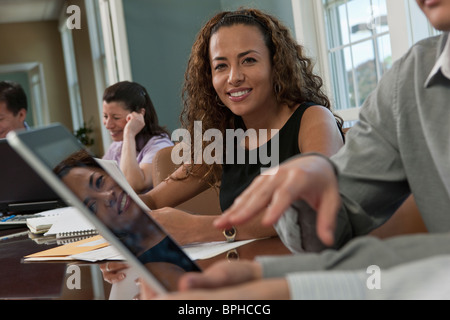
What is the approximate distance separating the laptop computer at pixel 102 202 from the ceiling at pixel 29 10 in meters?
9.19

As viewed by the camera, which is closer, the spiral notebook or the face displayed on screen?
the face displayed on screen

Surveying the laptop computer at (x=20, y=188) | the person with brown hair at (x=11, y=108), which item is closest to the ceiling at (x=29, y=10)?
the person with brown hair at (x=11, y=108)

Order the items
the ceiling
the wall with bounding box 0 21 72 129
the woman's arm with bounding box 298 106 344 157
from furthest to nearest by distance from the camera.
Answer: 1. the wall with bounding box 0 21 72 129
2. the ceiling
3. the woman's arm with bounding box 298 106 344 157

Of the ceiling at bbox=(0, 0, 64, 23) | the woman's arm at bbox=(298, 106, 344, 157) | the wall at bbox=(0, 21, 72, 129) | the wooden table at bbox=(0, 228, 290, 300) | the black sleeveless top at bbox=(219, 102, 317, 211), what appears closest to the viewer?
the wooden table at bbox=(0, 228, 290, 300)

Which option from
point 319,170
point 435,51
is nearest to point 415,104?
point 435,51

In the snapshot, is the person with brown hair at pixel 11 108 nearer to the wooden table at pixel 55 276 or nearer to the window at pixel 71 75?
the wooden table at pixel 55 276

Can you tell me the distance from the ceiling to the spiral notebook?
26.9 feet

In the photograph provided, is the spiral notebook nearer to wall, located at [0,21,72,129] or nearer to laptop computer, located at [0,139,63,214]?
laptop computer, located at [0,139,63,214]

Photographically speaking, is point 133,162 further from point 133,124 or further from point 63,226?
point 63,226

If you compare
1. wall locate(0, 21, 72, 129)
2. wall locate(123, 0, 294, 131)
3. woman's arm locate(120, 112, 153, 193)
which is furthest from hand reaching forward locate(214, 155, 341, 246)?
wall locate(0, 21, 72, 129)

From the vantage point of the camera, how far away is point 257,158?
1634mm

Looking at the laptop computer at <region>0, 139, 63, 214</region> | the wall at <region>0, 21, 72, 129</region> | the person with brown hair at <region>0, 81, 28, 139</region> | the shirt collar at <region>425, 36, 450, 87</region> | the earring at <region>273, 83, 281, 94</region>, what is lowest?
the laptop computer at <region>0, 139, 63, 214</region>

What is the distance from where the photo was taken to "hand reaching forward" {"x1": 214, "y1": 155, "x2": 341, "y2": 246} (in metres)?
0.54

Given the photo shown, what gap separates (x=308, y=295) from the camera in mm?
463
